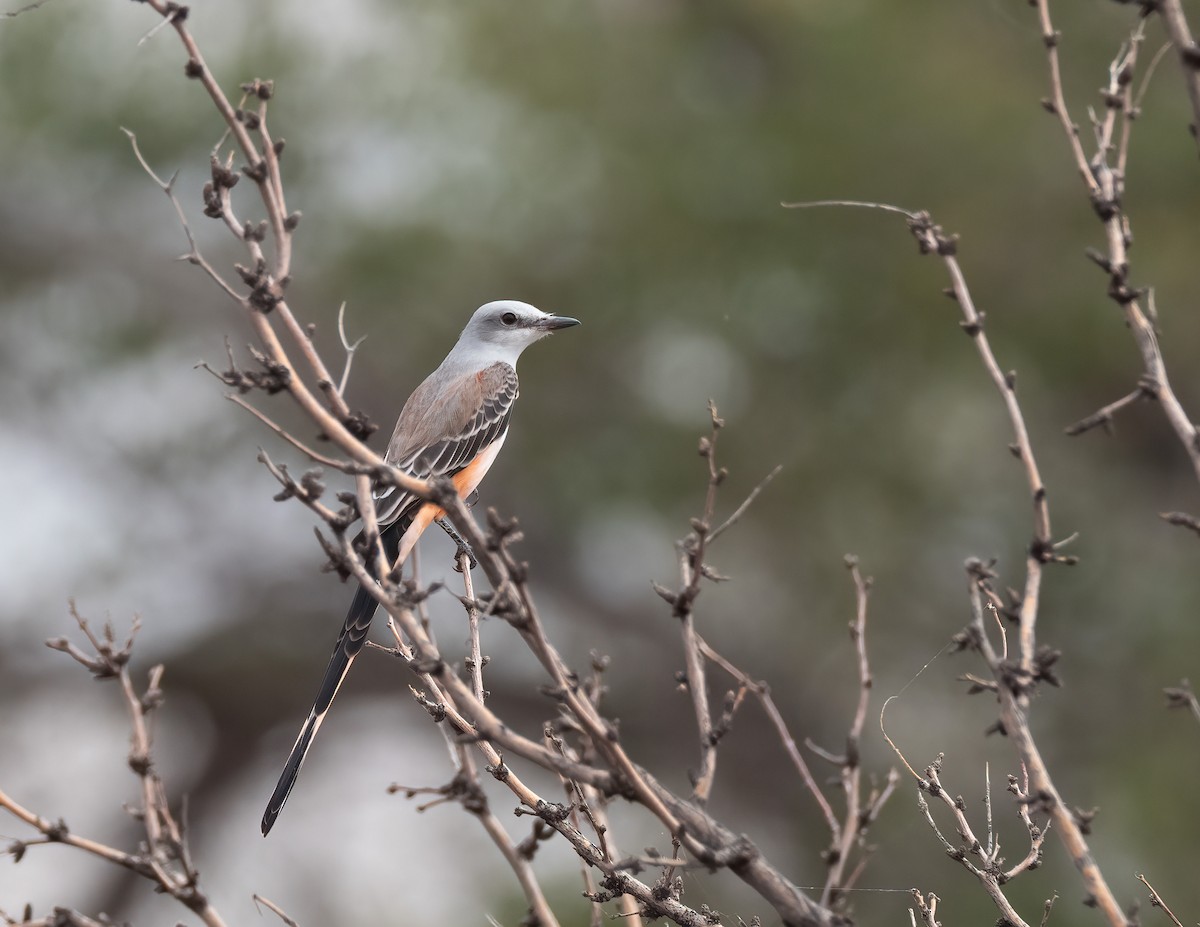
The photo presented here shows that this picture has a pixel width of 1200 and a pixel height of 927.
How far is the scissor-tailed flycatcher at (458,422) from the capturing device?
2.99m

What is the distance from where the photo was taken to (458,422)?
3.38 metres

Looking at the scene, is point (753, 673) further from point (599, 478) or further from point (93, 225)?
point (93, 225)

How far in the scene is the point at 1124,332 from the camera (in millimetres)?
8156

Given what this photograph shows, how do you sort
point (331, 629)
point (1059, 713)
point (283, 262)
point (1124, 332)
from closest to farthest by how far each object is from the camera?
point (283, 262)
point (1124, 332)
point (1059, 713)
point (331, 629)

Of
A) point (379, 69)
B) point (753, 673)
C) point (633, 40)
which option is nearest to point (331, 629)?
point (753, 673)

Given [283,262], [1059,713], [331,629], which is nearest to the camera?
[283,262]

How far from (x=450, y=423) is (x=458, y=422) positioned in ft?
0.07

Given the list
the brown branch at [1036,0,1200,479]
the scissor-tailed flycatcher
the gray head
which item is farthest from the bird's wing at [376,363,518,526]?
the brown branch at [1036,0,1200,479]

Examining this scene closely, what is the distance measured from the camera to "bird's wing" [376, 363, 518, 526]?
333 centimetres

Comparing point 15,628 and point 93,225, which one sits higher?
point 93,225

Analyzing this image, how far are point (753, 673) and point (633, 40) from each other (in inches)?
172

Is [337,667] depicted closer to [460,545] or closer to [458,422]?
[460,545]

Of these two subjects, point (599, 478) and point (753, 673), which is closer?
point (599, 478)

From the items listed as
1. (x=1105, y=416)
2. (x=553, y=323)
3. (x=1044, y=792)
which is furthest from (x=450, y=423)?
(x=1044, y=792)
